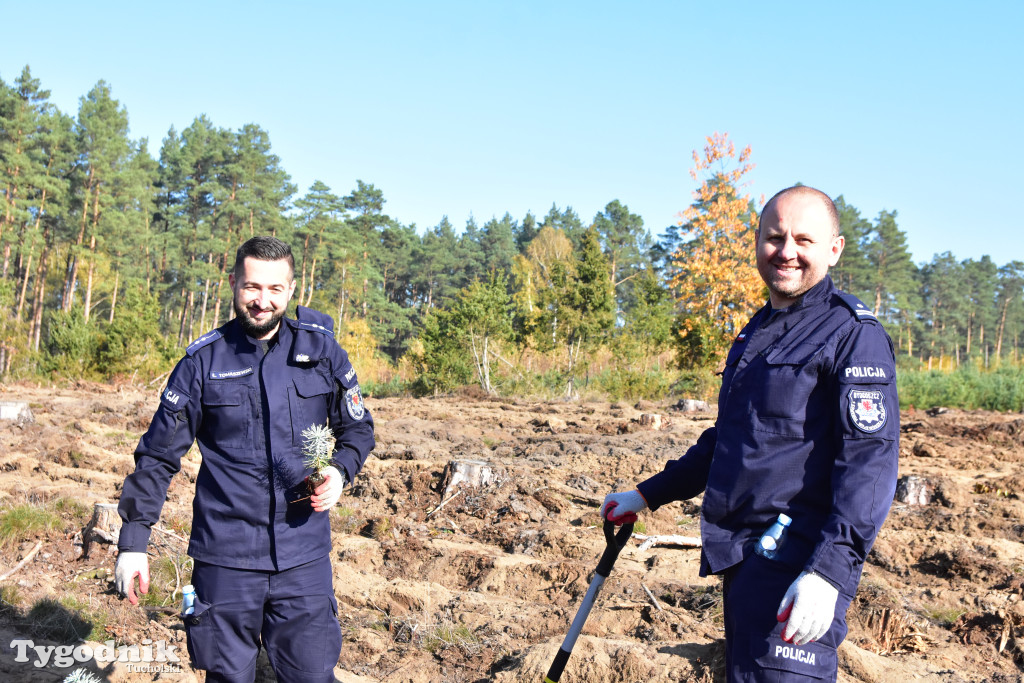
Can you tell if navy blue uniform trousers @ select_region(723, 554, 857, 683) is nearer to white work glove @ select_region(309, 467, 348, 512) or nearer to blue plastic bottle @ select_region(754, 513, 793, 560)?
blue plastic bottle @ select_region(754, 513, 793, 560)

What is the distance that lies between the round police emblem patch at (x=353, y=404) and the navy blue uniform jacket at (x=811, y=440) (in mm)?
1354

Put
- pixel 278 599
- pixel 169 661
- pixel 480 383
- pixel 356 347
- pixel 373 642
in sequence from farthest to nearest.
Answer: pixel 356 347 < pixel 480 383 < pixel 373 642 < pixel 169 661 < pixel 278 599

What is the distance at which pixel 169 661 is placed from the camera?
13.3 feet

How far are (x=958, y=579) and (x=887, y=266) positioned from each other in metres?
53.8

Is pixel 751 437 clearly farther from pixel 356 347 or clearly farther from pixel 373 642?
pixel 356 347

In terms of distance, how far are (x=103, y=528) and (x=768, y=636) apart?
4.99 meters

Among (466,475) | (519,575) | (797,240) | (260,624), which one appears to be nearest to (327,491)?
(260,624)

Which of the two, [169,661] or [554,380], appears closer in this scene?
[169,661]

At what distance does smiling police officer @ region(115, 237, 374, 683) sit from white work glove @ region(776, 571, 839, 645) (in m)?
1.50

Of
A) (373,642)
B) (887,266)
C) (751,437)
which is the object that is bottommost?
(373,642)

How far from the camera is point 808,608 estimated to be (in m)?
1.77

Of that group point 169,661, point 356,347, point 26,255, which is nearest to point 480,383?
point 356,347

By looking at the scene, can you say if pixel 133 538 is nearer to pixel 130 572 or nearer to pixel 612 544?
pixel 130 572

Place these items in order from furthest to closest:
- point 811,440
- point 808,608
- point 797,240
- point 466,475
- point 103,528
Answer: point 466,475 → point 103,528 → point 797,240 → point 811,440 → point 808,608
